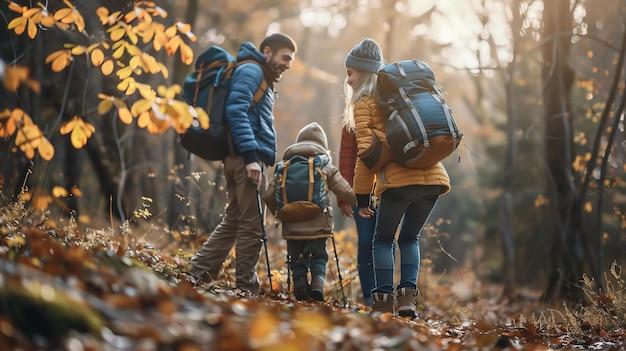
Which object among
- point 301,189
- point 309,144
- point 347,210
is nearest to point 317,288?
point 347,210

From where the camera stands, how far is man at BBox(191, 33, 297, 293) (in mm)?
5754

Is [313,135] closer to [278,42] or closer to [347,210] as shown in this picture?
[347,210]

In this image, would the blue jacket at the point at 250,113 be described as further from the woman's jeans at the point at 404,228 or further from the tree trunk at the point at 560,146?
the tree trunk at the point at 560,146

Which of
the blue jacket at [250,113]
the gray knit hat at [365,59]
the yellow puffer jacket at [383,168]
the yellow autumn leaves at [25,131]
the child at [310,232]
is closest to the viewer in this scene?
the yellow autumn leaves at [25,131]

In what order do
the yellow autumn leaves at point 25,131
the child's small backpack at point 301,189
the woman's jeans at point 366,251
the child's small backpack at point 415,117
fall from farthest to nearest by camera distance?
the woman's jeans at point 366,251 < the child's small backpack at point 301,189 < the child's small backpack at point 415,117 < the yellow autumn leaves at point 25,131

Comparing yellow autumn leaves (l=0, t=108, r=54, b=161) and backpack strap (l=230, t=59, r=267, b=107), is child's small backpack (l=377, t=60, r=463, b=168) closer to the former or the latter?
backpack strap (l=230, t=59, r=267, b=107)

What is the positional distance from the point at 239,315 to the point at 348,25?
2241cm

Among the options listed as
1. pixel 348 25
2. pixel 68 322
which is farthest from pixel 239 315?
pixel 348 25

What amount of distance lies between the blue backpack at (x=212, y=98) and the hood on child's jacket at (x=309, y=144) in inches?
21.5

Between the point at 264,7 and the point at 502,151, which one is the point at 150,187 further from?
the point at 502,151

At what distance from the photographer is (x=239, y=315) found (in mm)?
3195

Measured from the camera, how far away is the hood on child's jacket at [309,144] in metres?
6.15

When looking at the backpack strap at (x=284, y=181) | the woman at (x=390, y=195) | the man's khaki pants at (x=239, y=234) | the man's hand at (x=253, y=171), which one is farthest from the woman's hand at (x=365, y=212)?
the man's khaki pants at (x=239, y=234)

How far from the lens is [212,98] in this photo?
19.5 feet
